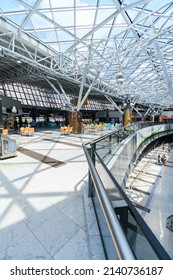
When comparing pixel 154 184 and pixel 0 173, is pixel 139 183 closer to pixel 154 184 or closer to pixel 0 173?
pixel 154 184

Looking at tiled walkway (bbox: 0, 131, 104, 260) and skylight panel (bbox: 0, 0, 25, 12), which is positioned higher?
skylight panel (bbox: 0, 0, 25, 12)

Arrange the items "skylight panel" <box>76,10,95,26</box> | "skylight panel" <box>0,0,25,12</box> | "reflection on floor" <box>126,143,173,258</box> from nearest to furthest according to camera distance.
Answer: "skylight panel" <box>0,0,25,12</box>, "reflection on floor" <box>126,143,173,258</box>, "skylight panel" <box>76,10,95,26</box>

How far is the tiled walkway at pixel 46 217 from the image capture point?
2338mm

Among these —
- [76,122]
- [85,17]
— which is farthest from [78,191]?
[76,122]

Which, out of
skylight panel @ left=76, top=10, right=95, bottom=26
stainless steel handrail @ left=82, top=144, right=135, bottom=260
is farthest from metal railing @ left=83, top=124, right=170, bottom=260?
skylight panel @ left=76, top=10, right=95, bottom=26

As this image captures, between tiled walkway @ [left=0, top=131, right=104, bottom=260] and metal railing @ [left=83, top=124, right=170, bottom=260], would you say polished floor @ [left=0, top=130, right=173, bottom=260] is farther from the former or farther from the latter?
metal railing @ [left=83, top=124, right=170, bottom=260]

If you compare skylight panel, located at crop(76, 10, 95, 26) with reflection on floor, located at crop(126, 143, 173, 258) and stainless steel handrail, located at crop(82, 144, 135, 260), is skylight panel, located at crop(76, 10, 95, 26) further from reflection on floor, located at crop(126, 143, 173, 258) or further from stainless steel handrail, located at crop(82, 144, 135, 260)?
reflection on floor, located at crop(126, 143, 173, 258)

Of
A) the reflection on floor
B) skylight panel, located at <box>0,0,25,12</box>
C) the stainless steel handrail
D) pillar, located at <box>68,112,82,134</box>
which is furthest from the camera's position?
pillar, located at <box>68,112,82,134</box>

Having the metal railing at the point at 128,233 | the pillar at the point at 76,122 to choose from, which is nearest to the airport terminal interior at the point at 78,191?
the metal railing at the point at 128,233

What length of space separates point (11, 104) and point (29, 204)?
2424 cm

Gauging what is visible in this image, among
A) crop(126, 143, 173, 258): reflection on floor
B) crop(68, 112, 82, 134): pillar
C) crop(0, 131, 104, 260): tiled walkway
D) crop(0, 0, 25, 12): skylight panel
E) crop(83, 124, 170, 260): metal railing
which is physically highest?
crop(0, 0, 25, 12): skylight panel

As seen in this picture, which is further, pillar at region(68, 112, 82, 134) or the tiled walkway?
pillar at region(68, 112, 82, 134)

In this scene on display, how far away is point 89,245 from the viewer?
2396mm

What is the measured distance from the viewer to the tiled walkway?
2338 mm
